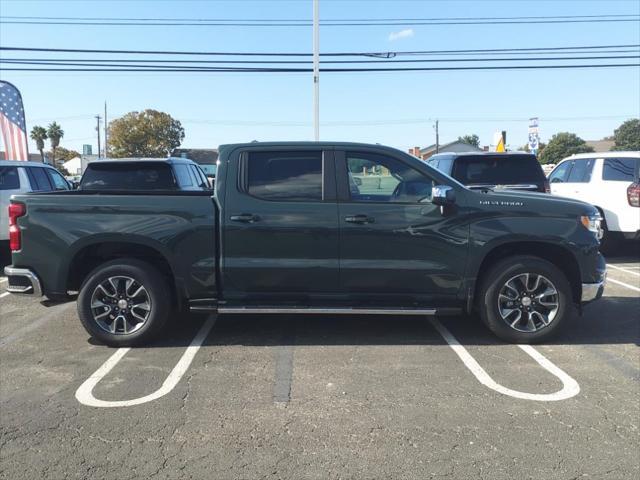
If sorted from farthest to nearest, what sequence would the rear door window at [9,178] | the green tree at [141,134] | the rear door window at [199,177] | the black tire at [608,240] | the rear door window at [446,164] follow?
1. the green tree at [141,134]
2. the rear door window at [199,177]
3. the black tire at [608,240]
4. the rear door window at [9,178]
5. the rear door window at [446,164]

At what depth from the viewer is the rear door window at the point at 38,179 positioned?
1023 cm

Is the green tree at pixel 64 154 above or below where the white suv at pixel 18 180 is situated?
above

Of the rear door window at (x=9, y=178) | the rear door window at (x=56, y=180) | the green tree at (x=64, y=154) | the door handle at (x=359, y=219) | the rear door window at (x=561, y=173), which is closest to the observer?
the door handle at (x=359, y=219)

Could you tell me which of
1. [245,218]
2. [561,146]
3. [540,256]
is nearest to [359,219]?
[245,218]

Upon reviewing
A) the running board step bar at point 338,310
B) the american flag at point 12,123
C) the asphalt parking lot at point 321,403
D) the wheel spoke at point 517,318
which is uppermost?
the american flag at point 12,123

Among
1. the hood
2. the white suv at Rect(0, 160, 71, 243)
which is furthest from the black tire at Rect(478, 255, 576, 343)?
the white suv at Rect(0, 160, 71, 243)

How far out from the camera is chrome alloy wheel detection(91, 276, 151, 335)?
509 centimetres

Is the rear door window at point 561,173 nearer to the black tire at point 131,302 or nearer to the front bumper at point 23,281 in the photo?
the black tire at point 131,302

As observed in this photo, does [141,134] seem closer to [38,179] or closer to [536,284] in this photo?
[38,179]

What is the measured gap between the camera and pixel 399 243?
16.4 feet

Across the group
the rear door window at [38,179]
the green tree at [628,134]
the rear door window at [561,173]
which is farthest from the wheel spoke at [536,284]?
the green tree at [628,134]

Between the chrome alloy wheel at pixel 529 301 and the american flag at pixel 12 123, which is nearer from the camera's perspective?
the chrome alloy wheel at pixel 529 301

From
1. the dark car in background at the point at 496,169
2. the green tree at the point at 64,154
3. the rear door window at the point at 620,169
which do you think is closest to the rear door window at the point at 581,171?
the rear door window at the point at 620,169

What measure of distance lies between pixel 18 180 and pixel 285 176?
281 inches
